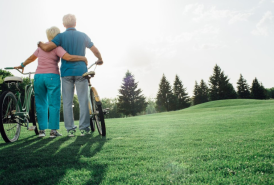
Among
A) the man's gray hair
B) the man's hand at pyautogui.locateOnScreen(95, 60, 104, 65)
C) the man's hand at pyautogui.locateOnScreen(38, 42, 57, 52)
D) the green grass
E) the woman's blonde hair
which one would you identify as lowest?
the green grass

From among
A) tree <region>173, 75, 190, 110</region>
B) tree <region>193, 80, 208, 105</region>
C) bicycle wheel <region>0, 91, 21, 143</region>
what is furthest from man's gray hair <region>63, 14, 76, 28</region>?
tree <region>193, 80, 208, 105</region>

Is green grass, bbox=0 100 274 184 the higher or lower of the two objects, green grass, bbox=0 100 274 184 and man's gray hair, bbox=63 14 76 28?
the lower

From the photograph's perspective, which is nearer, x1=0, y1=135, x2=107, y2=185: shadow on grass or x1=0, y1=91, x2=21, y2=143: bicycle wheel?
x1=0, y1=135, x2=107, y2=185: shadow on grass

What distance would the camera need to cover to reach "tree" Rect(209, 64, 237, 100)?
54969mm

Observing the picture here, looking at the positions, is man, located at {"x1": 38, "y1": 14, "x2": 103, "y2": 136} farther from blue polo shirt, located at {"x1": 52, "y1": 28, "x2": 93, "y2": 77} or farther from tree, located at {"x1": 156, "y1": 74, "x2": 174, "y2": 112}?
tree, located at {"x1": 156, "y1": 74, "x2": 174, "y2": 112}

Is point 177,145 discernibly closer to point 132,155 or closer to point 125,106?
point 132,155

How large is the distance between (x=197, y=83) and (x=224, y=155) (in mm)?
61557

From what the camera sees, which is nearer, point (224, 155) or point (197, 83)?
point (224, 155)

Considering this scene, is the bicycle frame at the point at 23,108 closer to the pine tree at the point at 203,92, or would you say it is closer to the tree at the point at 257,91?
the pine tree at the point at 203,92

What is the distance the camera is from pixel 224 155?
8.20ft

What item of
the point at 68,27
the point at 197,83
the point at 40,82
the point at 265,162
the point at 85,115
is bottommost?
the point at 265,162

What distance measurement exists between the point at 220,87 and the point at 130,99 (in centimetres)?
2555

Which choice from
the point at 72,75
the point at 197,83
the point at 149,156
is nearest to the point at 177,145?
the point at 149,156

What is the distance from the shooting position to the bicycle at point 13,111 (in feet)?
12.7
